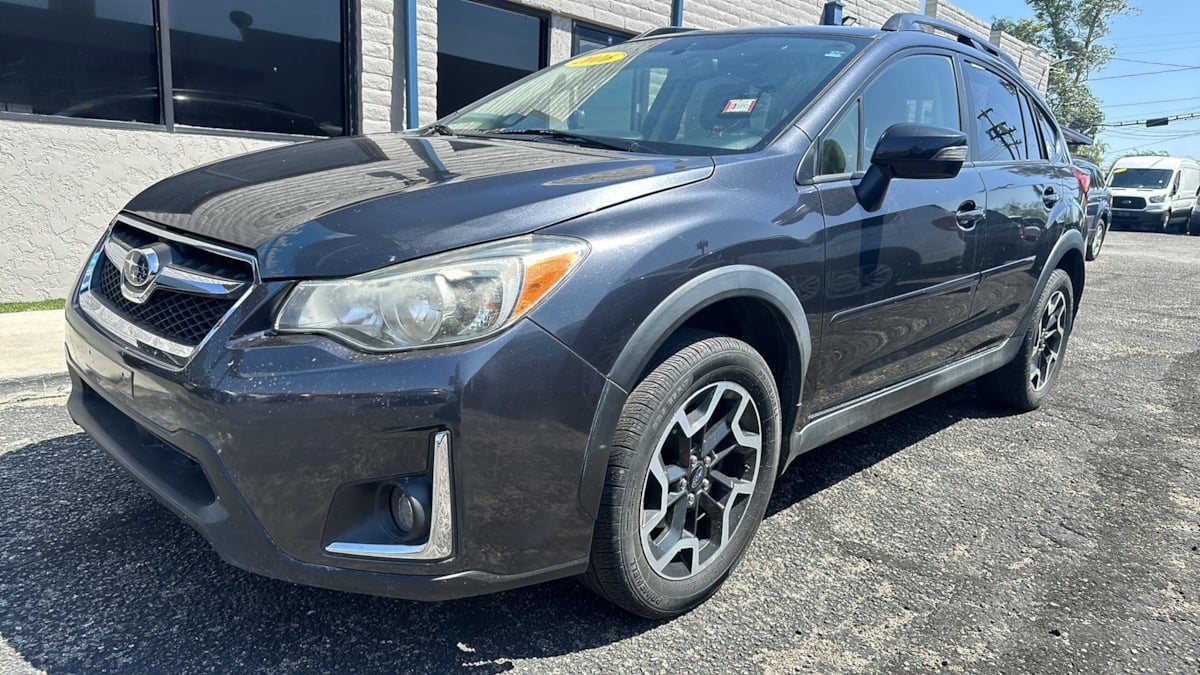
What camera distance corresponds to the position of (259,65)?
657 cm

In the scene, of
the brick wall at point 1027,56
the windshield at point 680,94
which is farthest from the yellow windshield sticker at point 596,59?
the brick wall at point 1027,56

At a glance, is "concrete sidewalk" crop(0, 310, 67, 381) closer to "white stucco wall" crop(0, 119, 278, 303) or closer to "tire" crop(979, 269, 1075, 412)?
"white stucco wall" crop(0, 119, 278, 303)

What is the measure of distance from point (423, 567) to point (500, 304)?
0.62 m

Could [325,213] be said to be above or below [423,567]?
above

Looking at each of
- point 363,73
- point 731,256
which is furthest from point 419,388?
point 363,73

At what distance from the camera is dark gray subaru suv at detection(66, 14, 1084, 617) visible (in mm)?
1810

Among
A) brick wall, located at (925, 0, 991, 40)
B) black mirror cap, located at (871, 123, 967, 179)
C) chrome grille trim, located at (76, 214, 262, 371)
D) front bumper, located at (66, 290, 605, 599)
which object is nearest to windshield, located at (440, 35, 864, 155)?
black mirror cap, located at (871, 123, 967, 179)

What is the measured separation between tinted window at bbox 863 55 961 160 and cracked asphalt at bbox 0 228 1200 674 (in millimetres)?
1436

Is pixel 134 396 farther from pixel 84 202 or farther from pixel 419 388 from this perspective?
pixel 84 202

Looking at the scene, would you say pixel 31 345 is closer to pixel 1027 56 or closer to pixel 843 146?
pixel 843 146

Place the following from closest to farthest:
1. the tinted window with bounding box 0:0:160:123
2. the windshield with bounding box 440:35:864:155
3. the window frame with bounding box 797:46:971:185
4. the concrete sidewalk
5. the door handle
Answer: the window frame with bounding box 797:46:971:185
the windshield with bounding box 440:35:864:155
the door handle
the concrete sidewalk
the tinted window with bounding box 0:0:160:123

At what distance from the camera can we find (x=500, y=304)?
1.85 m

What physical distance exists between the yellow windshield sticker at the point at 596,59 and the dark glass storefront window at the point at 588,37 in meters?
5.43

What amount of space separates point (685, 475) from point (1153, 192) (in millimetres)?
25316
